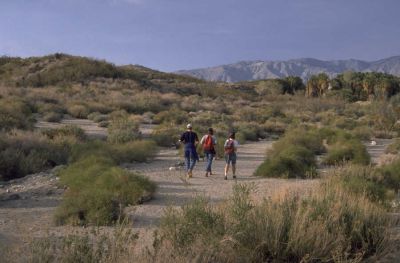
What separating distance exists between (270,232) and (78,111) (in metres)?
42.4

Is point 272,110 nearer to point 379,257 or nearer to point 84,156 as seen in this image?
point 84,156

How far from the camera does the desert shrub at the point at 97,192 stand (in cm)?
1234

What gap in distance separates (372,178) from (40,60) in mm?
82904

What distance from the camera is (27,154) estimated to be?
886 inches

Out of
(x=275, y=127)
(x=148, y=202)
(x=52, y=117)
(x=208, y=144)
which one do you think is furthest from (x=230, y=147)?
(x=275, y=127)

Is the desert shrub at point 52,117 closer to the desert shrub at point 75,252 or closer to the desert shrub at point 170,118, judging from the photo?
the desert shrub at point 170,118

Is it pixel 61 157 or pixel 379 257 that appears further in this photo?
pixel 61 157

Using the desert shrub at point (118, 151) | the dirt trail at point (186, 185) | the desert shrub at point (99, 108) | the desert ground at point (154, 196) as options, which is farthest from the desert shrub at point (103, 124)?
the desert ground at point (154, 196)

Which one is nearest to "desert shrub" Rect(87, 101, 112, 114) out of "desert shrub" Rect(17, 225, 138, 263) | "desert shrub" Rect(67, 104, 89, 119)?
"desert shrub" Rect(67, 104, 89, 119)

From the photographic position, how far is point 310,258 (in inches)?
300

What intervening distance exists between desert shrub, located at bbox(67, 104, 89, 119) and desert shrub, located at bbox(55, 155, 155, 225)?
94.8 ft

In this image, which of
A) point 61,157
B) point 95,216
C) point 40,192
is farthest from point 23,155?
point 95,216

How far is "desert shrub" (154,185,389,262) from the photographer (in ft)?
24.2

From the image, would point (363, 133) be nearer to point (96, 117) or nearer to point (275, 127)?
point (275, 127)
